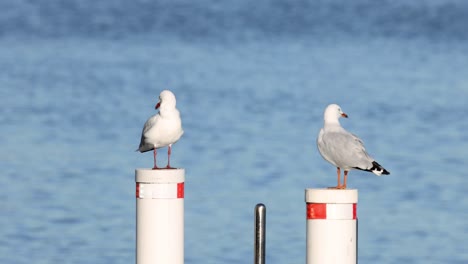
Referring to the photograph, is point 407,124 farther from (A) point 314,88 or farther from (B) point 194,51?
(B) point 194,51

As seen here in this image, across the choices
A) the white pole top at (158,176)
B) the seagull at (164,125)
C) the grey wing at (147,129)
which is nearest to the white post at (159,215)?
the white pole top at (158,176)

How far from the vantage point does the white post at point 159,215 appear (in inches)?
398

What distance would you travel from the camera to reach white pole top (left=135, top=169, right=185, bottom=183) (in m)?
10.1

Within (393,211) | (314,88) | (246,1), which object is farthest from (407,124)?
(246,1)

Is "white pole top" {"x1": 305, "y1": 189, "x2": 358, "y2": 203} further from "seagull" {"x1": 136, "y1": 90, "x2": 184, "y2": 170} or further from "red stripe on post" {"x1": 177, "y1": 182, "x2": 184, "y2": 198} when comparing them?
"seagull" {"x1": 136, "y1": 90, "x2": 184, "y2": 170}

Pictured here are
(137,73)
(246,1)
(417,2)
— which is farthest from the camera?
(246,1)

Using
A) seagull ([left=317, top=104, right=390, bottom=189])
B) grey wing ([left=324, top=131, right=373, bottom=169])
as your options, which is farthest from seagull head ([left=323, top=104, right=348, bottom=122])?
grey wing ([left=324, top=131, right=373, bottom=169])

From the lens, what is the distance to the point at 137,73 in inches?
1342

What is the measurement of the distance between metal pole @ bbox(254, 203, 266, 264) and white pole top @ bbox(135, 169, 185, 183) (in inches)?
26.0

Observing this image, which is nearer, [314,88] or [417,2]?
[314,88]

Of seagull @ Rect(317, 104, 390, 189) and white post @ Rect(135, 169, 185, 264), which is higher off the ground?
seagull @ Rect(317, 104, 390, 189)

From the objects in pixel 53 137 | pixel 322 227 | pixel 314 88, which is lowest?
pixel 322 227

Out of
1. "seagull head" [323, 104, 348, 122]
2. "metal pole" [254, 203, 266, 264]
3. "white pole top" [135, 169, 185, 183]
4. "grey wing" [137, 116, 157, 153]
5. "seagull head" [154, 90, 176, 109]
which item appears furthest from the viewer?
"grey wing" [137, 116, 157, 153]

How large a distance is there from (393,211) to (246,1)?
34.7 metres
